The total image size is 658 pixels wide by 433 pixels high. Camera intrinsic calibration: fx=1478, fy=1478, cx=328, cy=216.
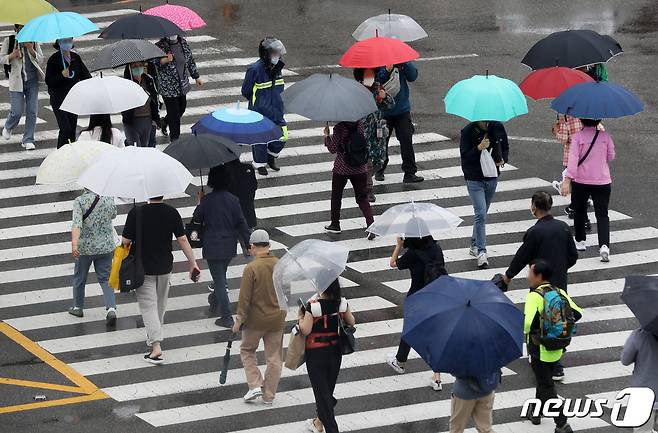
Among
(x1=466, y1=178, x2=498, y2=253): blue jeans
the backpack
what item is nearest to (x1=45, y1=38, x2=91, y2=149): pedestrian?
(x1=466, y1=178, x2=498, y2=253): blue jeans

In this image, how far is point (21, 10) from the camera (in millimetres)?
20484

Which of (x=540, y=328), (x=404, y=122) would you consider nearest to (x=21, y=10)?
(x=404, y=122)

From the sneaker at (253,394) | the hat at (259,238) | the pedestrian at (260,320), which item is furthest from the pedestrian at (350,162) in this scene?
the hat at (259,238)

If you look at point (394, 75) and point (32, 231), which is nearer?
point (32, 231)

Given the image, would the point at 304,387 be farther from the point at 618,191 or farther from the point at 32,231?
the point at 618,191

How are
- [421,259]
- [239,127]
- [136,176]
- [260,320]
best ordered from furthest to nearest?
[239,127], [136,176], [421,259], [260,320]

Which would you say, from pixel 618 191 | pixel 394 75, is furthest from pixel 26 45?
pixel 618 191

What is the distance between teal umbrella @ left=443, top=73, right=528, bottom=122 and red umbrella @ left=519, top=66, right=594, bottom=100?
4.50ft

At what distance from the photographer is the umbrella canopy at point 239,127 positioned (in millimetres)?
16188

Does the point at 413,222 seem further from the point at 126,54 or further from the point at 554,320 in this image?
the point at 126,54

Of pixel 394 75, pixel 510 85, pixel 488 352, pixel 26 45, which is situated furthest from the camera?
pixel 26 45

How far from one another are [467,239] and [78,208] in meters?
5.17

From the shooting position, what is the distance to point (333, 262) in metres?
12.2

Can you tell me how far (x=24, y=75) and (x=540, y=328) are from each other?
10.7 metres
